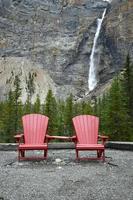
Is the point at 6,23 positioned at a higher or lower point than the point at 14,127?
higher

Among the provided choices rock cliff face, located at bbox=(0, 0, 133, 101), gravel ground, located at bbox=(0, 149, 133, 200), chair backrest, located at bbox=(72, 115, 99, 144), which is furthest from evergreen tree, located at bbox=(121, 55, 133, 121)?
rock cliff face, located at bbox=(0, 0, 133, 101)

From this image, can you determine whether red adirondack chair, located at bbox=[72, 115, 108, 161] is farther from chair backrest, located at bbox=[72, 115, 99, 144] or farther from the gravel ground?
the gravel ground

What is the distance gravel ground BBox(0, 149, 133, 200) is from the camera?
5293mm

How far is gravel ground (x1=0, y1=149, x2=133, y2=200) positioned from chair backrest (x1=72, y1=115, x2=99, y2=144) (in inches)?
23.0

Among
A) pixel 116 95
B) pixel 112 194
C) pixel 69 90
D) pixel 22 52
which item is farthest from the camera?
pixel 22 52

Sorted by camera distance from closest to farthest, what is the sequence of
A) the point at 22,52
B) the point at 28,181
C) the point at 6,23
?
the point at 28,181, the point at 22,52, the point at 6,23

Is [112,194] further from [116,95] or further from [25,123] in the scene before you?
[116,95]

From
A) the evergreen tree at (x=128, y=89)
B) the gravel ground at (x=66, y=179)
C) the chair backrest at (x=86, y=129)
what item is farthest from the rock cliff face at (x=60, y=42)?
the gravel ground at (x=66, y=179)

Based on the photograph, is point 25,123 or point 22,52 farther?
point 22,52

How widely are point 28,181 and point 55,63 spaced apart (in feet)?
309

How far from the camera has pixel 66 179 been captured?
657cm

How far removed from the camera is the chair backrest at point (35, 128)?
956 centimetres

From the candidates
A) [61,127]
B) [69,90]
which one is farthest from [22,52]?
[61,127]

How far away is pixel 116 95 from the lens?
2988 centimetres
